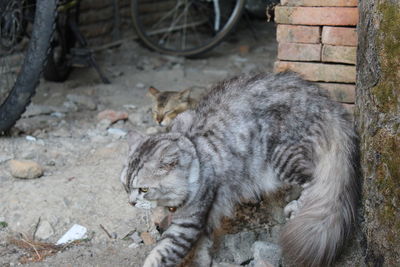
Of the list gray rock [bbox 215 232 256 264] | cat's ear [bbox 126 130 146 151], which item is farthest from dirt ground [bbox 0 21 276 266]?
cat's ear [bbox 126 130 146 151]

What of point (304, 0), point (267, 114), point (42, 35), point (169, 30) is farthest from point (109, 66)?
point (267, 114)

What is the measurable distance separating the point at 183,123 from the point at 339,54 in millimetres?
1170

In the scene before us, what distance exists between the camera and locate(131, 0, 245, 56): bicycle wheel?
749 centimetres

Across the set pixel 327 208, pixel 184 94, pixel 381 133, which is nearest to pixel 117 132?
pixel 184 94

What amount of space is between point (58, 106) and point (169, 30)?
8.47 feet

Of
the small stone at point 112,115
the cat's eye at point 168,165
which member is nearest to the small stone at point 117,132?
the small stone at point 112,115

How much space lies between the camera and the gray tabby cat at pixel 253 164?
9.61ft

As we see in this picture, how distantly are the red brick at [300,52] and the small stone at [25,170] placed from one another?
1.82m

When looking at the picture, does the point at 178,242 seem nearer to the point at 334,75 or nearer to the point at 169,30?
the point at 334,75

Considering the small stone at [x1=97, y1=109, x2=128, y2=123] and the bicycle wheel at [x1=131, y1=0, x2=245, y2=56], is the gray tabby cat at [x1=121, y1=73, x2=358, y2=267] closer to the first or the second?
the small stone at [x1=97, y1=109, x2=128, y2=123]

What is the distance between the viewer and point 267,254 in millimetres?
3252

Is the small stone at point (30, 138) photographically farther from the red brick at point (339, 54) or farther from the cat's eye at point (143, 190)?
the red brick at point (339, 54)

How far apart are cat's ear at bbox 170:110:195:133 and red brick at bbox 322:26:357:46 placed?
106 cm

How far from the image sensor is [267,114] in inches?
130
